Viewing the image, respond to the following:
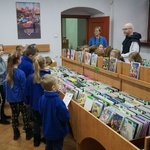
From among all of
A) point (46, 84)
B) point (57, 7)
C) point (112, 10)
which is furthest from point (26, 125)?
point (112, 10)

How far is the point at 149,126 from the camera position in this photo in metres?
1.76

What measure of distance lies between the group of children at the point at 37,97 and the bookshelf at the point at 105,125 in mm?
181

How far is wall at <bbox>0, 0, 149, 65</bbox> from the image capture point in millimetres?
5516

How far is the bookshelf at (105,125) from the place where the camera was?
1714mm

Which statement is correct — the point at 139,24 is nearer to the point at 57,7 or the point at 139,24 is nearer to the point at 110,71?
the point at 57,7

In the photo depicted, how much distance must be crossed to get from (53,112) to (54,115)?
0.03m

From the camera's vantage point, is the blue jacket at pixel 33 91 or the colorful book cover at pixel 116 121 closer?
the colorful book cover at pixel 116 121

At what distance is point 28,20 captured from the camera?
574 cm

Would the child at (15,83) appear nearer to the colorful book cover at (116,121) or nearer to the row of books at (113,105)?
the row of books at (113,105)

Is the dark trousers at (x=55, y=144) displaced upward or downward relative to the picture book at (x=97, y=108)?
downward

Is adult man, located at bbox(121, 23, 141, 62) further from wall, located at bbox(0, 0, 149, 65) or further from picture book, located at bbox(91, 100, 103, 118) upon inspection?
wall, located at bbox(0, 0, 149, 65)

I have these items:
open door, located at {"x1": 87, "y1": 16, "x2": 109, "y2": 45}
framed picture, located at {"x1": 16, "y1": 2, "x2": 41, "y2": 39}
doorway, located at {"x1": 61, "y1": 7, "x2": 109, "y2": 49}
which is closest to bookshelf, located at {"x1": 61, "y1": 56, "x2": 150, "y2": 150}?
framed picture, located at {"x1": 16, "y1": 2, "x2": 41, "y2": 39}

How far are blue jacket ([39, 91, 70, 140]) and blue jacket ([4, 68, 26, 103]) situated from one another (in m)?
0.79

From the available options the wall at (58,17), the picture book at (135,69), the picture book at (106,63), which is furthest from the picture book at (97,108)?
the wall at (58,17)
